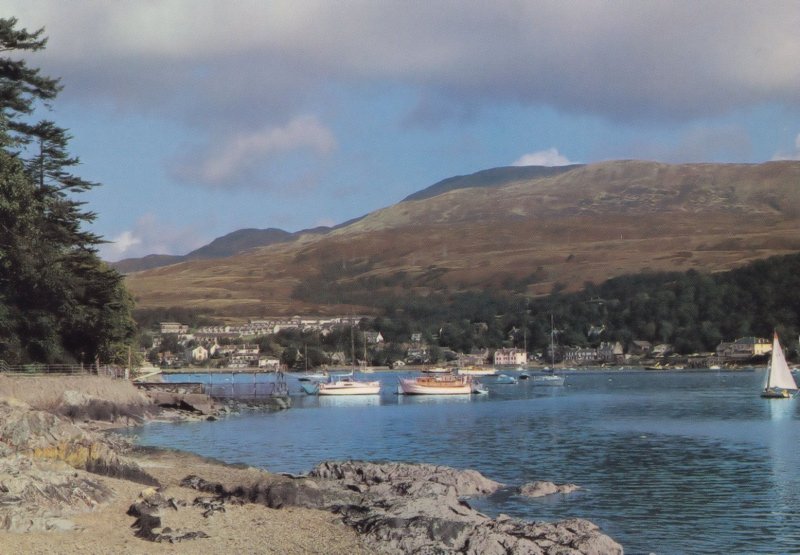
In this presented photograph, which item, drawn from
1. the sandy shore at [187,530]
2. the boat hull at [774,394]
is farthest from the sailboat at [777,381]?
the sandy shore at [187,530]

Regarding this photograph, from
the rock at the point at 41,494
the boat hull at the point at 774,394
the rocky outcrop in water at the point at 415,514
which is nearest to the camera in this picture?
the rock at the point at 41,494

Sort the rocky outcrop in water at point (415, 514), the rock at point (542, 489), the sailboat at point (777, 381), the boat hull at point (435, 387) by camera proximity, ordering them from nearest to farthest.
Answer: the rocky outcrop in water at point (415, 514)
the rock at point (542, 489)
the sailboat at point (777, 381)
the boat hull at point (435, 387)

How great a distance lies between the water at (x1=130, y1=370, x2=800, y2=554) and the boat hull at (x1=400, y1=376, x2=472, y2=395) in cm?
2083

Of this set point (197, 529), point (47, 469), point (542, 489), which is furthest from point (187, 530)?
point (542, 489)

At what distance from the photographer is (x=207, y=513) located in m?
22.3

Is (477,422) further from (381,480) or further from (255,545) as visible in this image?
(255,545)

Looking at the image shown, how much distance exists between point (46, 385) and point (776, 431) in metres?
41.0

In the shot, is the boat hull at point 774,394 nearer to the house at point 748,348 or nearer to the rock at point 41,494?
the rock at point 41,494

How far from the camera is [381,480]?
1192 inches

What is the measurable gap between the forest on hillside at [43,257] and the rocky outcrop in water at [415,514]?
72.8ft

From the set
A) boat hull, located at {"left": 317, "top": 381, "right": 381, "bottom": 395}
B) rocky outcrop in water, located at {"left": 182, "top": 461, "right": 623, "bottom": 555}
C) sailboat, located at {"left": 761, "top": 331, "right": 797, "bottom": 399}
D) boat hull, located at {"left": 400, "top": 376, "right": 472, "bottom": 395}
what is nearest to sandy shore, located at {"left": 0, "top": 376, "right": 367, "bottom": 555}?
rocky outcrop in water, located at {"left": 182, "top": 461, "right": 623, "bottom": 555}

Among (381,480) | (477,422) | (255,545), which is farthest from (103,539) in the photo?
(477,422)

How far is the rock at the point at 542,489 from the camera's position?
3124 centimetres

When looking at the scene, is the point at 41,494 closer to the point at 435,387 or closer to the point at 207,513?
the point at 207,513
